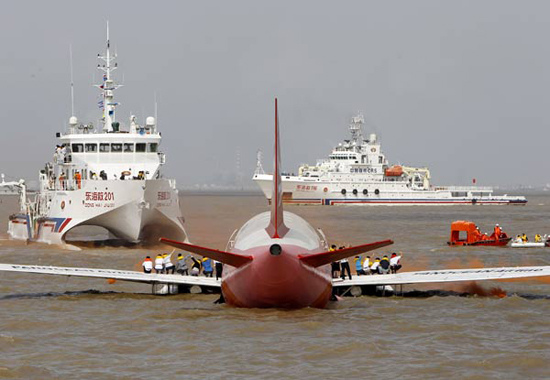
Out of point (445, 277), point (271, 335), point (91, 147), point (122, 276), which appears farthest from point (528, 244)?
point (271, 335)

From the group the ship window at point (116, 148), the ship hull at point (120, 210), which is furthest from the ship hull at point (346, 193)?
the ship hull at point (120, 210)

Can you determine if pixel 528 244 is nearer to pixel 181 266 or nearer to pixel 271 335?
pixel 181 266

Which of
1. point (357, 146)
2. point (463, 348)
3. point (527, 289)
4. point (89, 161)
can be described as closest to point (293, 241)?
point (463, 348)

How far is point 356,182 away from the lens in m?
161

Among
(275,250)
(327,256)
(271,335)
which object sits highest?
(275,250)

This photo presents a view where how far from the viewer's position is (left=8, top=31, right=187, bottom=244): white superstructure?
52.0 metres

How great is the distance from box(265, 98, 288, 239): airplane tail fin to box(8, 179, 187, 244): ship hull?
26620 mm

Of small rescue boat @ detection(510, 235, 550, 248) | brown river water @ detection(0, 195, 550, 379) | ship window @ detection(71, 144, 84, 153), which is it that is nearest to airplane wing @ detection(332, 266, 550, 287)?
brown river water @ detection(0, 195, 550, 379)

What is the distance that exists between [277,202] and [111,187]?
28.1m

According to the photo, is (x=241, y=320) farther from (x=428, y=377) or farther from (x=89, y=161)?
(x=89, y=161)

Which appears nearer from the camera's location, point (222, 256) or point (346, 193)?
point (222, 256)

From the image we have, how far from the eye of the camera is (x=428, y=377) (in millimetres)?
19953

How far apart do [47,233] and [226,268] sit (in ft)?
101

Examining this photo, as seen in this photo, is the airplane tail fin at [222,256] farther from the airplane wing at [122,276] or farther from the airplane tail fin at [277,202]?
the airplane wing at [122,276]
